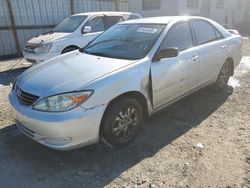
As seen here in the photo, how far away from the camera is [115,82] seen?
3.04 meters

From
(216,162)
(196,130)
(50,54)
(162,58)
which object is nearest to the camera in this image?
(216,162)

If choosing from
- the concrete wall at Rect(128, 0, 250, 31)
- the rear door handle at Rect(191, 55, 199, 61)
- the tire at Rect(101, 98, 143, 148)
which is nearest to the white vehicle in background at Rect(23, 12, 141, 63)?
the rear door handle at Rect(191, 55, 199, 61)

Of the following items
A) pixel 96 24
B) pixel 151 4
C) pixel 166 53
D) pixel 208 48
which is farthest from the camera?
pixel 151 4

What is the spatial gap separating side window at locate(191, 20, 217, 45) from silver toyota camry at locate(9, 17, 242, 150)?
21 millimetres

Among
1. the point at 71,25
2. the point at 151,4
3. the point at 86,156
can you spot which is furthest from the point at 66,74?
the point at 151,4

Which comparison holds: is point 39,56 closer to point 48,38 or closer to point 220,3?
point 48,38

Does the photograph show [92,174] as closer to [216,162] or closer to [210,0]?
[216,162]

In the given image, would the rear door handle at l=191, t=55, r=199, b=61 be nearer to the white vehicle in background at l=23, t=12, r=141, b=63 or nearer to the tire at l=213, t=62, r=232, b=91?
the tire at l=213, t=62, r=232, b=91

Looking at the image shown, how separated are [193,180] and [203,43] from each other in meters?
2.62

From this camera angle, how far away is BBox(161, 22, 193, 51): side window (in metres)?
3.85

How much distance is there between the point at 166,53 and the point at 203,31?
1.53 metres

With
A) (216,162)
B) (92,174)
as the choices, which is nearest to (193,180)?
(216,162)

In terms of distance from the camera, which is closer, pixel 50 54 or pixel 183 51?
pixel 183 51

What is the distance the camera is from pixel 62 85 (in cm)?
297
